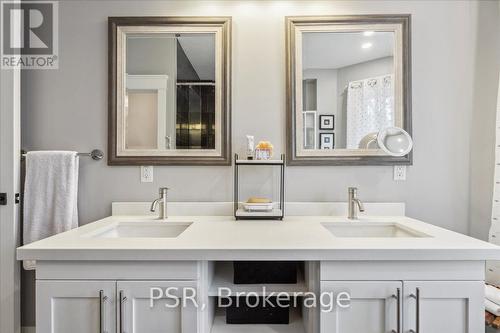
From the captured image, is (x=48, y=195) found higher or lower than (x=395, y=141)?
lower

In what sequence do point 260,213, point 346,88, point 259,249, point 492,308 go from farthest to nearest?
point 346,88 < point 260,213 < point 492,308 < point 259,249

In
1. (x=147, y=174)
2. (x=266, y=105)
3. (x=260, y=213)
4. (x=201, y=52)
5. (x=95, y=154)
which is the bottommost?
(x=260, y=213)

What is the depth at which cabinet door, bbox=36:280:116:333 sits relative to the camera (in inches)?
43.3

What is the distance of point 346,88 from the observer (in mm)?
1765

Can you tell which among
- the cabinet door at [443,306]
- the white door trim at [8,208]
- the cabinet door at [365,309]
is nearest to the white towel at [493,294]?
the cabinet door at [443,306]

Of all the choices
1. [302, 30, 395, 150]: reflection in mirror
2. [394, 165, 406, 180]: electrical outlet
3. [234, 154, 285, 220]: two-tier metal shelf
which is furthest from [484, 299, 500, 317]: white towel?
[234, 154, 285, 220]: two-tier metal shelf

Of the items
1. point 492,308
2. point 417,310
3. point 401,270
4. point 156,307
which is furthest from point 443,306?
point 156,307

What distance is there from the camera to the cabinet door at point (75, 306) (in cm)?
110

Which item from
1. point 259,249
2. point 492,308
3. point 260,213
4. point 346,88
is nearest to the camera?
point 259,249

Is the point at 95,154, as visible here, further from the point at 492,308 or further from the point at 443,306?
the point at 492,308

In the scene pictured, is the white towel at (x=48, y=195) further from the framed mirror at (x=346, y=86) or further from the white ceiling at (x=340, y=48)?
the white ceiling at (x=340, y=48)

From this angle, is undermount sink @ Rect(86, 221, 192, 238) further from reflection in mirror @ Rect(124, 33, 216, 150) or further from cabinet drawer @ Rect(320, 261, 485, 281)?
cabinet drawer @ Rect(320, 261, 485, 281)

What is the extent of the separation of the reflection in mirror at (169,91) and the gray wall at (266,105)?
0.49 feet

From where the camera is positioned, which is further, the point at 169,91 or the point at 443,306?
the point at 169,91
